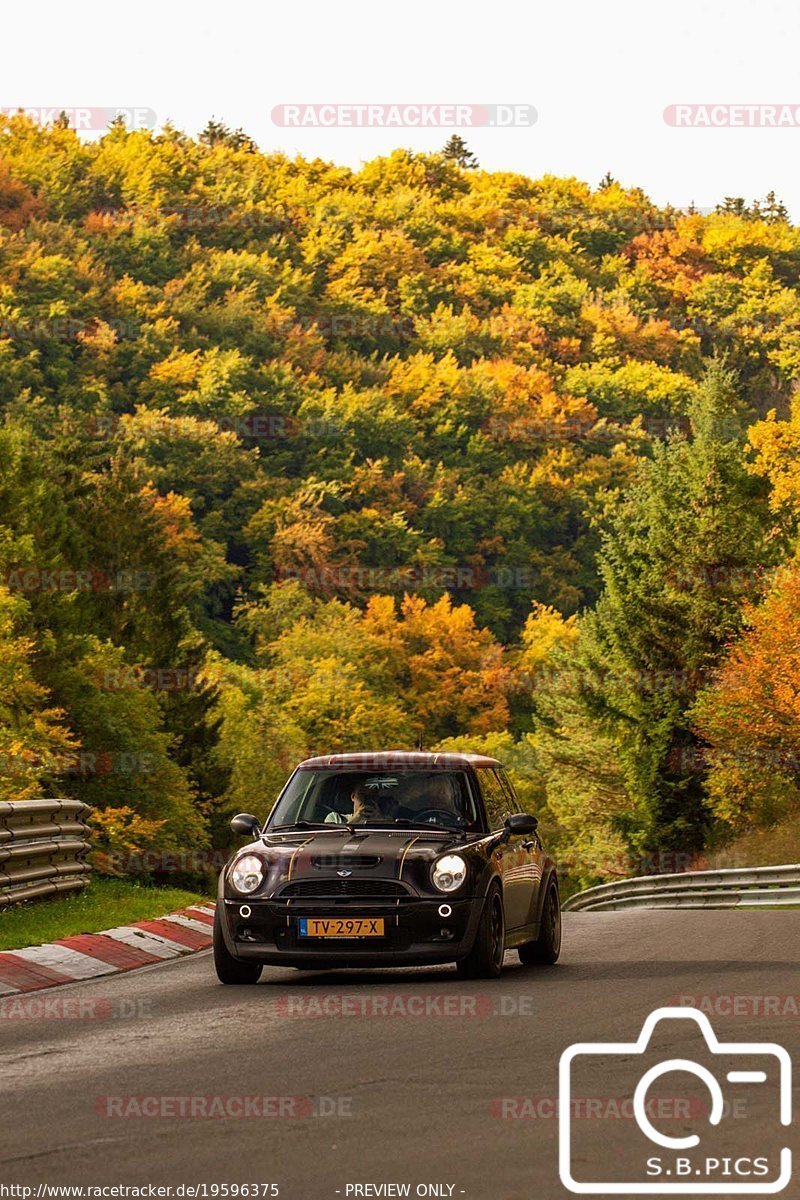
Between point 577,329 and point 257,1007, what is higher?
point 577,329

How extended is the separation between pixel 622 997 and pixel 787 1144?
5.26m

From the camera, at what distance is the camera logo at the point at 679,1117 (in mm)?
6629

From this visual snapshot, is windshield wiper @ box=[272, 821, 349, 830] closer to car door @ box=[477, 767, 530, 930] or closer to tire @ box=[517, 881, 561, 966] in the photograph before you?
car door @ box=[477, 767, 530, 930]

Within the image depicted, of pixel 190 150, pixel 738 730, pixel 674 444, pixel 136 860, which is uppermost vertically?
pixel 190 150

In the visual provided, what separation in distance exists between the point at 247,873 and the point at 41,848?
5.14 meters

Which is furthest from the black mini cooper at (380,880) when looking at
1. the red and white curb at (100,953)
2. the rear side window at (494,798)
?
the red and white curb at (100,953)

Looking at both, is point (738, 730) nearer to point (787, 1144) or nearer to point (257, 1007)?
point (257, 1007)

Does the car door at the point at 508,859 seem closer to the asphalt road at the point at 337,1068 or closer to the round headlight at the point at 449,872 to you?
the asphalt road at the point at 337,1068

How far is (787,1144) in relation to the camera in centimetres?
715

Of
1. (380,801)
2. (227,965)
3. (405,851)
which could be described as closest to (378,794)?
(380,801)

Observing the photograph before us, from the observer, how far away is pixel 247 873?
1373 cm

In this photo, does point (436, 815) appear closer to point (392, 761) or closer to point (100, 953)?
point (392, 761)

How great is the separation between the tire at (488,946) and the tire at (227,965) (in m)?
1.44

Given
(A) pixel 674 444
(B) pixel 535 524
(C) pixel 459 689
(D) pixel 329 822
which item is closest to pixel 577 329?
(B) pixel 535 524
